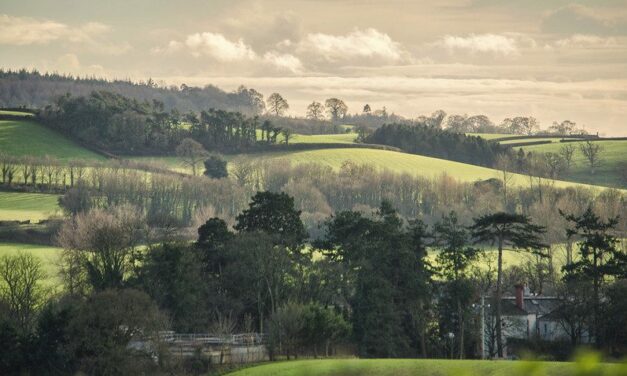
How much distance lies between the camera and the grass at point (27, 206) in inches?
5305

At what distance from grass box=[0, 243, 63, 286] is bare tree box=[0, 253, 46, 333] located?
13.3m

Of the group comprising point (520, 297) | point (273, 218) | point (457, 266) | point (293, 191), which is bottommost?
point (520, 297)

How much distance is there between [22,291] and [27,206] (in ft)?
226

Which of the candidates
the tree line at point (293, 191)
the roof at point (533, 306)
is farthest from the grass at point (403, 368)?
the tree line at point (293, 191)

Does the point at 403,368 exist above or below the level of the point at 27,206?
above

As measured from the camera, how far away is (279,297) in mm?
73688

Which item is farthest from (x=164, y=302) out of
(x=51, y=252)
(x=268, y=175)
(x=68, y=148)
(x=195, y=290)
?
(x=68, y=148)

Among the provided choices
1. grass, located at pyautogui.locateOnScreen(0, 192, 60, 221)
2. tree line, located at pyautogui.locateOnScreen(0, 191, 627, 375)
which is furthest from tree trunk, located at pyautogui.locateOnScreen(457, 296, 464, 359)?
grass, located at pyautogui.locateOnScreen(0, 192, 60, 221)

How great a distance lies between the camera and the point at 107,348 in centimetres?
5566

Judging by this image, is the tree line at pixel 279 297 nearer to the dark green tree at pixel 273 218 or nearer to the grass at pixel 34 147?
the dark green tree at pixel 273 218

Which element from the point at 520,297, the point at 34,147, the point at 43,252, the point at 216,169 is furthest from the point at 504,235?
the point at 34,147

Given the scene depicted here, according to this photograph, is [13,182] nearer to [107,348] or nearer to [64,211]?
[64,211]

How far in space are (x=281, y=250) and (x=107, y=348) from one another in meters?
23.1

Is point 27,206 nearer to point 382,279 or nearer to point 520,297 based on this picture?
point 382,279
